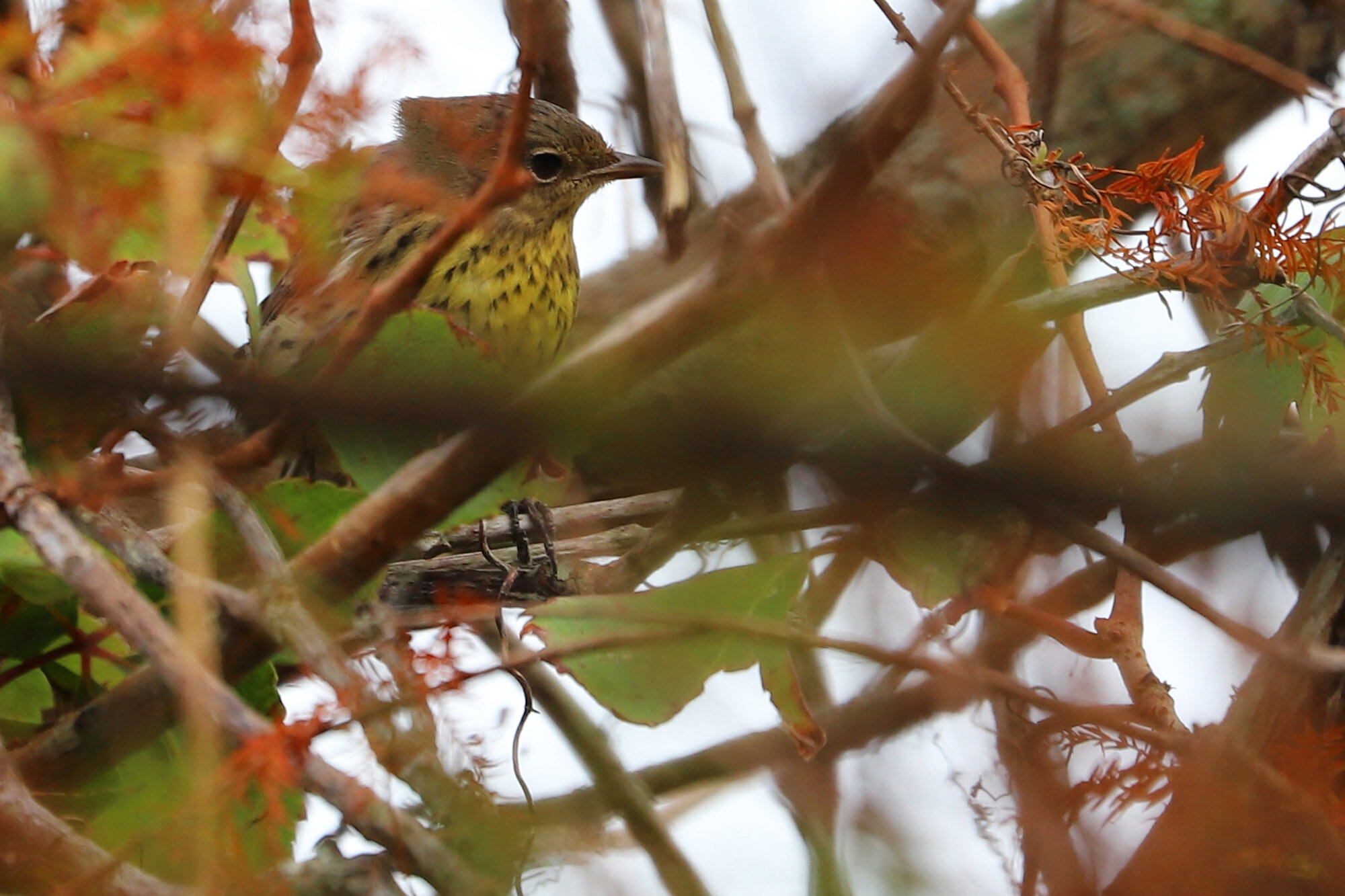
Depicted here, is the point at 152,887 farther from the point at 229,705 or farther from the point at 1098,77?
the point at 1098,77

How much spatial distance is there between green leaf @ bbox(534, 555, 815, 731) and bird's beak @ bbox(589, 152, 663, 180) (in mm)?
1771

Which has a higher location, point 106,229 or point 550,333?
point 550,333

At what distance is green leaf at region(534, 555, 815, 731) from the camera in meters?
1.30

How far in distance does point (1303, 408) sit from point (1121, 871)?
73 centimetres

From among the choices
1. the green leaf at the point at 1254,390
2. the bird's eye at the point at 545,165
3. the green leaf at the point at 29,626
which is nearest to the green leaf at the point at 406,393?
the green leaf at the point at 29,626

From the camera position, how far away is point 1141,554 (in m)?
1.07

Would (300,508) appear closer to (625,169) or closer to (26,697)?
(26,697)

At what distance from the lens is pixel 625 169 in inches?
119

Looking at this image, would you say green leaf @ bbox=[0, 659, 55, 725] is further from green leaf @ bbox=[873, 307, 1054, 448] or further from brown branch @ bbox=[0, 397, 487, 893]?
green leaf @ bbox=[873, 307, 1054, 448]

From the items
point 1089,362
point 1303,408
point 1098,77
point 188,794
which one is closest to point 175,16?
point 188,794

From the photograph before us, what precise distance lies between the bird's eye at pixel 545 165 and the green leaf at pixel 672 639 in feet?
5.76

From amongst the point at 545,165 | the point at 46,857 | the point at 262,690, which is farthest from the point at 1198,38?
the point at 46,857

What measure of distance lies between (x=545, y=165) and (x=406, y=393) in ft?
7.22

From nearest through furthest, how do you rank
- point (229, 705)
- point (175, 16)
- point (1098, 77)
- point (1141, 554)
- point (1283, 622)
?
1. point (229, 705)
2. point (1141, 554)
3. point (1283, 622)
4. point (175, 16)
5. point (1098, 77)
